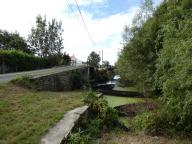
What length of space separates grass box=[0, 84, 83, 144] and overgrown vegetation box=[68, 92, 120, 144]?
0.58 meters

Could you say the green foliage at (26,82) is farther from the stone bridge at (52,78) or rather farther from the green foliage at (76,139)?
the green foliage at (76,139)

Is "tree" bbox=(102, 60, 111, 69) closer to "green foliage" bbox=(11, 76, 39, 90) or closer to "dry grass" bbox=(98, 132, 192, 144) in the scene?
"green foliage" bbox=(11, 76, 39, 90)

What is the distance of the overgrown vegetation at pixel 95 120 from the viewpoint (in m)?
10.3

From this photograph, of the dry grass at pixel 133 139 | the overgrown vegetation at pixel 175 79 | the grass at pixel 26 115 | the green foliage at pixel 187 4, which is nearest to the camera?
the grass at pixel 26 115

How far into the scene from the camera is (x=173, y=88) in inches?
453

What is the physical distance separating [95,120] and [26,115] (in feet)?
8.73

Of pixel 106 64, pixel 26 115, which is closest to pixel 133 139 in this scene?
pixel 26 115

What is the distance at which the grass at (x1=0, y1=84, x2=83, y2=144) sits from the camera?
26.2 ft

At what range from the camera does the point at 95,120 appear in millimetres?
11719

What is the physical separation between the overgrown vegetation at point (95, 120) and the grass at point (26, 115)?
58cm

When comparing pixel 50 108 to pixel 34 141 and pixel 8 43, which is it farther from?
pixel 8 43

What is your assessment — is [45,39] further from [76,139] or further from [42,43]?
[76,139]

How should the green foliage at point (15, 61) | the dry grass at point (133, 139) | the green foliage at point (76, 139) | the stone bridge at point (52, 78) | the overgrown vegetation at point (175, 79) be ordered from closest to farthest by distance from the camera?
the green foliage at point (76, 139), the dry grass at point (133, 139), the overgrown vegetation at point (175, 79), the stone bridge at point (52, 78), the green foliage at point (15, 61)

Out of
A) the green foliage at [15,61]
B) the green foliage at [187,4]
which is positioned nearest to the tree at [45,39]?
the green foliage at [15,61]
